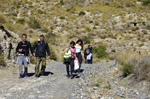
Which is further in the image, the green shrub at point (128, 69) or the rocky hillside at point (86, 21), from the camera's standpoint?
the rocky hillside at point (86, 21)

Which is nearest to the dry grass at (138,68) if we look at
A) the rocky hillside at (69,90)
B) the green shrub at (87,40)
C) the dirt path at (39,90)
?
the rocky hillside at (69,90)

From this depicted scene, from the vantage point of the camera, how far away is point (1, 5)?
37.7 meters

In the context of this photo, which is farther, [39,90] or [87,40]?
[87,40]

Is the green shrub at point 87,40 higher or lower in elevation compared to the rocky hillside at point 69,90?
higher

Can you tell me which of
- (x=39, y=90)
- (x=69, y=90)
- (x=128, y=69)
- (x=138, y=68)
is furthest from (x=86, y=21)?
(x=39, y=90)

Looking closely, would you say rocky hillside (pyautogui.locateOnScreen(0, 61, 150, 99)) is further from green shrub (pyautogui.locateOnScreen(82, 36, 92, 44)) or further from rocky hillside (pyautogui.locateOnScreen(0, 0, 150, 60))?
green shrub (pyautogui.locateOnScreen(82, 36, 92, 44))

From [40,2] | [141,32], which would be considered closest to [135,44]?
[141,32]

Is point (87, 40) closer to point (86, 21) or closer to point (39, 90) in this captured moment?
point (86, 21)

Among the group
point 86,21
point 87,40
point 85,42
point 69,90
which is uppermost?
point 86,21

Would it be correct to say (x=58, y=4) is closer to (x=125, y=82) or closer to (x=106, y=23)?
(x=106, y=23)

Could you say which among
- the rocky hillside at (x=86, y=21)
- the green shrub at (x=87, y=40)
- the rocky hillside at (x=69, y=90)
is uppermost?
the rocky hillside at (x=86, y=21)

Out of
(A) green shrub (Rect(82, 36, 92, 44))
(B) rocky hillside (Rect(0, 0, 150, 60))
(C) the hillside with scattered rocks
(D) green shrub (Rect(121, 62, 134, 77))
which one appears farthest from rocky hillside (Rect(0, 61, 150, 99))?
(A) green shrub (Rect(82, 36, 92, 44))

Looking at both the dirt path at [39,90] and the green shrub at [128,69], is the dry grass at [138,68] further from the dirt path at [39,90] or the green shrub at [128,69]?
the dirt path at [39,90]

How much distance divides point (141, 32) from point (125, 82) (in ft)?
72.4
